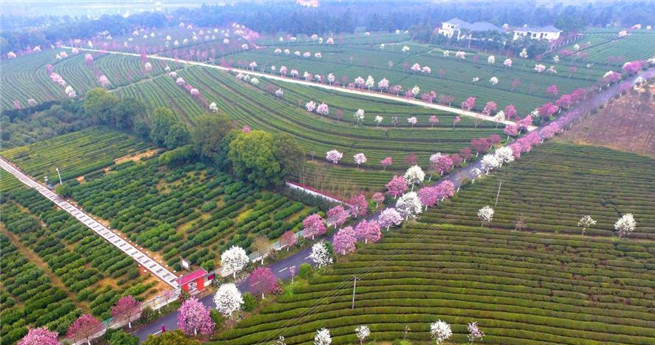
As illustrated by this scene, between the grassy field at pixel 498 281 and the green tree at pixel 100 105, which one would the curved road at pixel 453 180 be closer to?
the grassy field at pixel 498 281

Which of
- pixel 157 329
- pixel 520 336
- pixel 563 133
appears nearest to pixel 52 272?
pixel 157 329

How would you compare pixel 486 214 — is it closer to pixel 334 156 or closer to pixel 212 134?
pixel 334 156

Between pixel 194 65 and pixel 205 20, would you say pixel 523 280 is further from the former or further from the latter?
pixel 205 20

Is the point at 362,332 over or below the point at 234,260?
below

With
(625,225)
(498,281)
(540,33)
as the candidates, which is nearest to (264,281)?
(498,281)

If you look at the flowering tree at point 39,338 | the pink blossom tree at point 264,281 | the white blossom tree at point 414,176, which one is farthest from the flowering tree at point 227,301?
the white blossom tree at point 414,176

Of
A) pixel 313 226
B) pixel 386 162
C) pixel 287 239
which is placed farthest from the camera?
pixel 386 162
